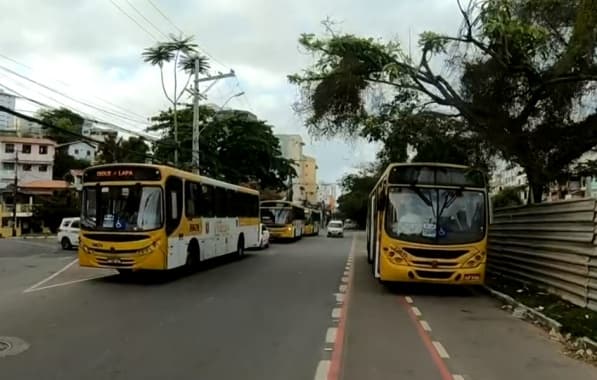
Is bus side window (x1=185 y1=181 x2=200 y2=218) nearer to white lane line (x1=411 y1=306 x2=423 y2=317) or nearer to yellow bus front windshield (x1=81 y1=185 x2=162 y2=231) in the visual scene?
yellow bus front windshield (x1=81 y1=185 x2=162 y2=231)

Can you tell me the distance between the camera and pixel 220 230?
23406 mm

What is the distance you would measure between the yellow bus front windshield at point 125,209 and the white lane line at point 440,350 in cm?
941

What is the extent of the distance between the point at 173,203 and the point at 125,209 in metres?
1.29

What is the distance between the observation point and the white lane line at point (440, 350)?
8.63 meters

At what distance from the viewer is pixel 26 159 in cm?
8600

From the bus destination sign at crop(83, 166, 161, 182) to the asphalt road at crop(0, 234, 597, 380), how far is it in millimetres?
2723

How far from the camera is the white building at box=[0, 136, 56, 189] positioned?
8494 cm

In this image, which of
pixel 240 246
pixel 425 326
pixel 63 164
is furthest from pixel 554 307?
pixel 63 164

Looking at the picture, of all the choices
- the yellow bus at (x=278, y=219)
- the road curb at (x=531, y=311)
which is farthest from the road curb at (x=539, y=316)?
the yellow bus at (x=278, y=219)

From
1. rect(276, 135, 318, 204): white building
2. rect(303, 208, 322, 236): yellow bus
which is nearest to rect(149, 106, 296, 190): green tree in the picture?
rect(303, 208, 322, 236): yellow bus

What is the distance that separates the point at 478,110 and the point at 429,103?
237 centimetres

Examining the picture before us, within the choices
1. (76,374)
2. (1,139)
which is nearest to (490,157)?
(76,374)

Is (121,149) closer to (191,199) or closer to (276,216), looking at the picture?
(276,216)

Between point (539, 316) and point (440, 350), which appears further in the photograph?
point (539, 316)
